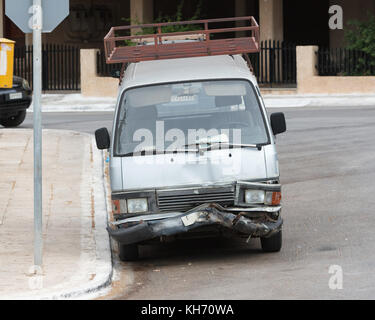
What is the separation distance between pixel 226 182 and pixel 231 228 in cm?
47

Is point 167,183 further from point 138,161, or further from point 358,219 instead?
point 358,219

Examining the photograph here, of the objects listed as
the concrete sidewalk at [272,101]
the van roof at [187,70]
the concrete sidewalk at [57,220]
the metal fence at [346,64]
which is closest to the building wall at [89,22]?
the concrete sidewalk at [272,101]

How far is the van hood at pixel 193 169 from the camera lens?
9664 mm

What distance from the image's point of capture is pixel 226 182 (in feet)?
31.7

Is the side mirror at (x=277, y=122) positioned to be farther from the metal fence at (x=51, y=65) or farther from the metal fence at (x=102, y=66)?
the metal fence at (x=51, y=65)

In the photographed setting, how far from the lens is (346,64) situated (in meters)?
29.3

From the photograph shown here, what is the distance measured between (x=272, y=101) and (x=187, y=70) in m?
16.7

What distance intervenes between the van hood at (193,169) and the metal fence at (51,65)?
22292 mm

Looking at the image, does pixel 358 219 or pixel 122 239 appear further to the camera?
pixel 358 219

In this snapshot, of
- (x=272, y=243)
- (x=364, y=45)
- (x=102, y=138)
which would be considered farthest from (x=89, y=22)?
(x=272, y=243)

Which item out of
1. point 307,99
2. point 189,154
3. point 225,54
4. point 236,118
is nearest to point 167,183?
point 189,154

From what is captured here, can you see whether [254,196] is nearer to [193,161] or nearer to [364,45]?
[193,161]

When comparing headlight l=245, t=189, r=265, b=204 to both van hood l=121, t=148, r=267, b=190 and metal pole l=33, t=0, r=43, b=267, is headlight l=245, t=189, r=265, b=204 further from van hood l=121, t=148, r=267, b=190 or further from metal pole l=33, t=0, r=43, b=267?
metal pole l=33, t=0, r=43, b=267

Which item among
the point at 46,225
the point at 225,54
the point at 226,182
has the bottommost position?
the point at 46,225
